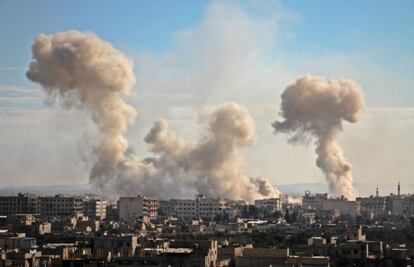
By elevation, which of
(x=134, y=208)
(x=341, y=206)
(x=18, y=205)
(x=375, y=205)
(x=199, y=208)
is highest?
(x=375, y=205)

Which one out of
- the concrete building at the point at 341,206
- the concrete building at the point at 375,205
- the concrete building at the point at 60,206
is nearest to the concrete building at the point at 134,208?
the concrete building at the point at 60,206

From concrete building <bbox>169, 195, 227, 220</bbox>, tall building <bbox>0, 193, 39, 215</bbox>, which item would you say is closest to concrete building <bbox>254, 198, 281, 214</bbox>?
concrete building <bbox>169, 195, 227, 220</bbox>

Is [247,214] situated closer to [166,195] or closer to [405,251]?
[166,195]

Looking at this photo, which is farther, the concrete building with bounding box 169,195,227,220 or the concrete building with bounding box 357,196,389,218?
the concrete building with bounding box 357,196,389,218

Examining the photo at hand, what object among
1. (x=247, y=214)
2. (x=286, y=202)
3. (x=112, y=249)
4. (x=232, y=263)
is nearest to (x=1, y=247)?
(x=112, y=249)

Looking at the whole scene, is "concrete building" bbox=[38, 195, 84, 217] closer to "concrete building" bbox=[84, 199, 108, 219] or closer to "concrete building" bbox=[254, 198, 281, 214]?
"concrete building" bbox=[84, 199, 108, 219]

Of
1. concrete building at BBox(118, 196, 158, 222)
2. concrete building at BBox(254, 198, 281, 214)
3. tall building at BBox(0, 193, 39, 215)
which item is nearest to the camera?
tall building at BBox(0, 193, 39, 215)

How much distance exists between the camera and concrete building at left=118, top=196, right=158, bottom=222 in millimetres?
91812

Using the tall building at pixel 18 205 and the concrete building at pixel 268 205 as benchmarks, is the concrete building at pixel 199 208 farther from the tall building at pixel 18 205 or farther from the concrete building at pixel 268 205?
the tall building at pixel 18 205

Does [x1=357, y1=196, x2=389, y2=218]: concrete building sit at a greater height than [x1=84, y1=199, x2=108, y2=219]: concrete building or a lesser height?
greater

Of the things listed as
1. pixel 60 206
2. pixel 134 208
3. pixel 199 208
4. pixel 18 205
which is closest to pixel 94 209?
pixel 60 206

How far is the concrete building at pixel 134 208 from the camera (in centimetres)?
9181

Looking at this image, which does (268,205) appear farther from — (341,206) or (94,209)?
(94,209)

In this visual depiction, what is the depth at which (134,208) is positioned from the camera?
9319 centimetres
